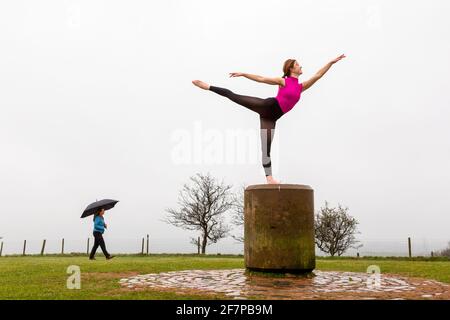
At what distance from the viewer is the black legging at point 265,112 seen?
8.07 meters

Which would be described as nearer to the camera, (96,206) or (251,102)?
(251,102)

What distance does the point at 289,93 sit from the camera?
313 inches

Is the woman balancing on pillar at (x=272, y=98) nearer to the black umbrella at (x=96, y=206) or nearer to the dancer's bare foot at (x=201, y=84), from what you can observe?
the dancer's bare foot at (x=201, y=84)

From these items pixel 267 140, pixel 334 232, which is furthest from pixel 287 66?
pixel 334 232

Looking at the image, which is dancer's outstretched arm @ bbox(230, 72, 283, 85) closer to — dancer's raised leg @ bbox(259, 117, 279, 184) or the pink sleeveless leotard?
the pink sleeveless leotard

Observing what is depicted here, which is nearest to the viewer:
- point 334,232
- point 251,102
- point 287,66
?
point 251,102

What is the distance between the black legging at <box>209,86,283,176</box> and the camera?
8070 millimetres

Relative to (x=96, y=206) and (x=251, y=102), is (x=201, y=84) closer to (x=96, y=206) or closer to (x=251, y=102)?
(x=251, y=102)

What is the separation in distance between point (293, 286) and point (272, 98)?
142 inches

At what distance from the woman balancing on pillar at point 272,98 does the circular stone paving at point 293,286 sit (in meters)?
2.09

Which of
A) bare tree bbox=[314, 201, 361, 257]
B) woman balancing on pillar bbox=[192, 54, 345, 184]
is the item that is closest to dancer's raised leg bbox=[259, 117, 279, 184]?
woman balancing on pillar bbox=[192, 54, 345, 184]

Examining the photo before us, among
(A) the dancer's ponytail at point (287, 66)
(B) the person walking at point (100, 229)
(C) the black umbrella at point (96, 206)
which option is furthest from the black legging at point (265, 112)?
(B) the person walking at point (100, 229)
